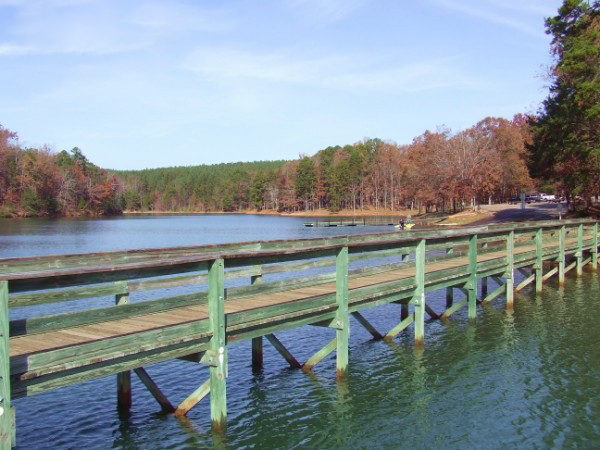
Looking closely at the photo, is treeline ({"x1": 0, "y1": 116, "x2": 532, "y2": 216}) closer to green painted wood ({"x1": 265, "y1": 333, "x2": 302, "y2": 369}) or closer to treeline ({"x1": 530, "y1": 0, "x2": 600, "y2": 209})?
treeline ({"x1": 530, "y1": 0, "x2": 600, "y2": 209})

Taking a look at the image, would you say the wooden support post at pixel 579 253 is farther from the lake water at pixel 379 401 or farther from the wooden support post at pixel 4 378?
the wooden support post at pixel 4 378

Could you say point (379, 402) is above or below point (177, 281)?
below

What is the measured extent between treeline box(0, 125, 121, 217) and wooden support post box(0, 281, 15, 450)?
10880 centimetres

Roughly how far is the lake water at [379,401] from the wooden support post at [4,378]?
2.56 meters

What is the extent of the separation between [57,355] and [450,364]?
26.6ft

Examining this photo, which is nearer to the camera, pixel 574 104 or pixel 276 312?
pixel 276 312

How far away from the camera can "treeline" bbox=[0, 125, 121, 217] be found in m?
104

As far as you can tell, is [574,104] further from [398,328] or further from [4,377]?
[4,377]

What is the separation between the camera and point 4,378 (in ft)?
17.9

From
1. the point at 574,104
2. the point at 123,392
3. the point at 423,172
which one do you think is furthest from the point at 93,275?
the point at 423,172

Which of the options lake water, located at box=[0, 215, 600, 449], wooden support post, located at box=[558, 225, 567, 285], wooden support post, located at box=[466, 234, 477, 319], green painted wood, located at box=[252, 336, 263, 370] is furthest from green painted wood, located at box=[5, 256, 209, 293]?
wooden support post, located at box=[558, 225, 567, 285]

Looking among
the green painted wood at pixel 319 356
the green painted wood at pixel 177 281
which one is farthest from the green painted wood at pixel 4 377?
the green painted wood at pixel 319 356

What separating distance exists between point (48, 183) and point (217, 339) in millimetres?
112826

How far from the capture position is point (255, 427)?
8.55m
